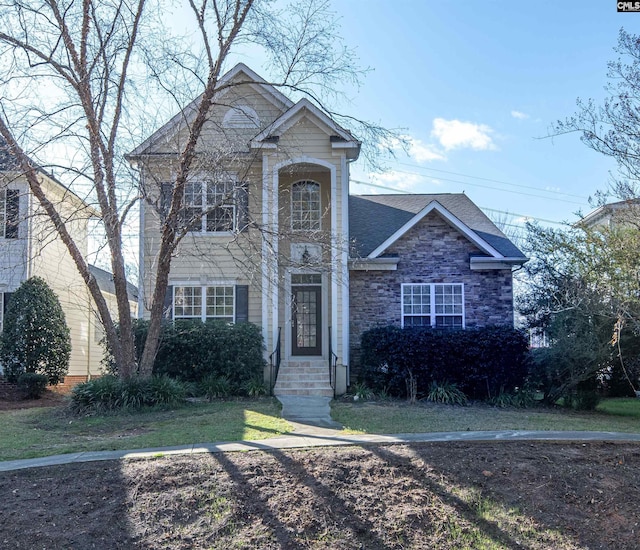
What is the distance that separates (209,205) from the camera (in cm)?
1429

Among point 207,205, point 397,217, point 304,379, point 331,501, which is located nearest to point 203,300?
point 207,205

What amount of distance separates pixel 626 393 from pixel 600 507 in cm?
1289

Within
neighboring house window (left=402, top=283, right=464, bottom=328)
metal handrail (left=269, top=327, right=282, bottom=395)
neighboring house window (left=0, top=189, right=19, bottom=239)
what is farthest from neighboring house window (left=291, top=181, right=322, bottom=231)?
neighboring house window (left=0, top=189, right=19, bottom=239)

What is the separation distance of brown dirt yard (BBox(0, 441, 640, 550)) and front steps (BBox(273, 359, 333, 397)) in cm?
694

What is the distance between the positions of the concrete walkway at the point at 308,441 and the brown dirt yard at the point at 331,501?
0.33 metres

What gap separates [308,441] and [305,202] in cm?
945

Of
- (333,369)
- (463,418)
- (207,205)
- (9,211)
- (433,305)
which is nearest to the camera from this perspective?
(463,418)

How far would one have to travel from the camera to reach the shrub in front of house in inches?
554

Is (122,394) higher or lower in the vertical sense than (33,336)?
lower

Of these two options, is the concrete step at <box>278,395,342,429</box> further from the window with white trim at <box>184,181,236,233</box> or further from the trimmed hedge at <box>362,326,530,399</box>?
the window with white trim at <box>184,181,236,233</box>

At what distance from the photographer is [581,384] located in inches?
566

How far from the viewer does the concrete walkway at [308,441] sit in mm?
7289

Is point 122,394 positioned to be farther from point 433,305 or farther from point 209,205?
point 433,305

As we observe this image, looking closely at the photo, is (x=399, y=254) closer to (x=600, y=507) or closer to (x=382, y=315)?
(x=382, y=315)
